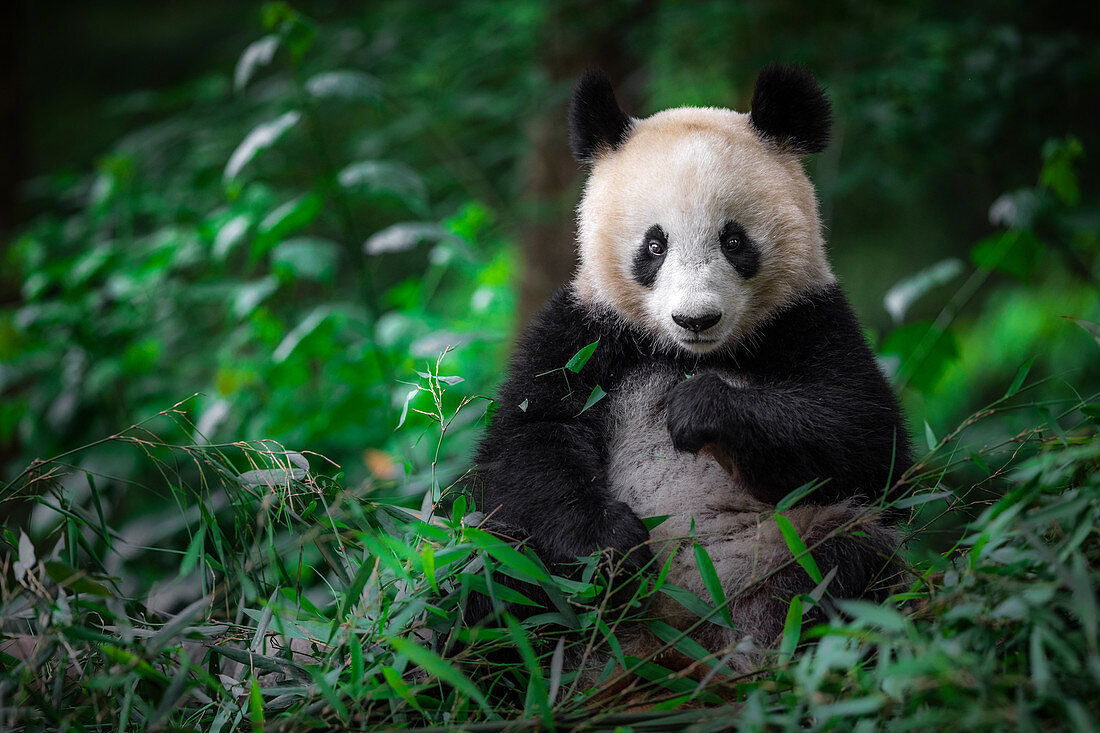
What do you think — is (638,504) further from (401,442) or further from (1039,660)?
(401,442)

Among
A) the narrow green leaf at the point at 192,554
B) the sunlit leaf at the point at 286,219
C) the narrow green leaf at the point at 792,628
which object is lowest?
the narrow green leaf at the point at 792,628

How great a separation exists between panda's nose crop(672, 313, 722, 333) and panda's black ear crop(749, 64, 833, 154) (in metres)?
0.54

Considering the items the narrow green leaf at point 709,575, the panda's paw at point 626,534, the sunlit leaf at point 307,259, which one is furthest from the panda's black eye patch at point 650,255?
the sunlit leaf at point 307,259

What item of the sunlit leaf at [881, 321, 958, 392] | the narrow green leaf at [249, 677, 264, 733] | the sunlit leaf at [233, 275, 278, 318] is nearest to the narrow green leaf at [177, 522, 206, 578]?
the narrow green leaf at [249, 677, 264, 733]

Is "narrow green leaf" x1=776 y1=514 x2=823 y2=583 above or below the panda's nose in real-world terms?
below

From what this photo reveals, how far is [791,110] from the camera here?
1.89 metres

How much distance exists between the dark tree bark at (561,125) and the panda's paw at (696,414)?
2.46 m

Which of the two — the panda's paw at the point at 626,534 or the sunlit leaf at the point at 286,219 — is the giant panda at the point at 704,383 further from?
the sunlit leaf at the point at 286,219

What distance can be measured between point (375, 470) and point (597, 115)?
1505 mm

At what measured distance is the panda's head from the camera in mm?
1719

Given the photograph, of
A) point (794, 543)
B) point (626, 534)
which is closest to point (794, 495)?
point (794, 543)

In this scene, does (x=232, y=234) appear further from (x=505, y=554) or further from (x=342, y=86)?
(x=505, y=554)

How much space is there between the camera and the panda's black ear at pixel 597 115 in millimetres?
1942

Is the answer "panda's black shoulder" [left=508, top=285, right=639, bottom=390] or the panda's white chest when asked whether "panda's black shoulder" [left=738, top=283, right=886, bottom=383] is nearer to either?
the panda's white chest
